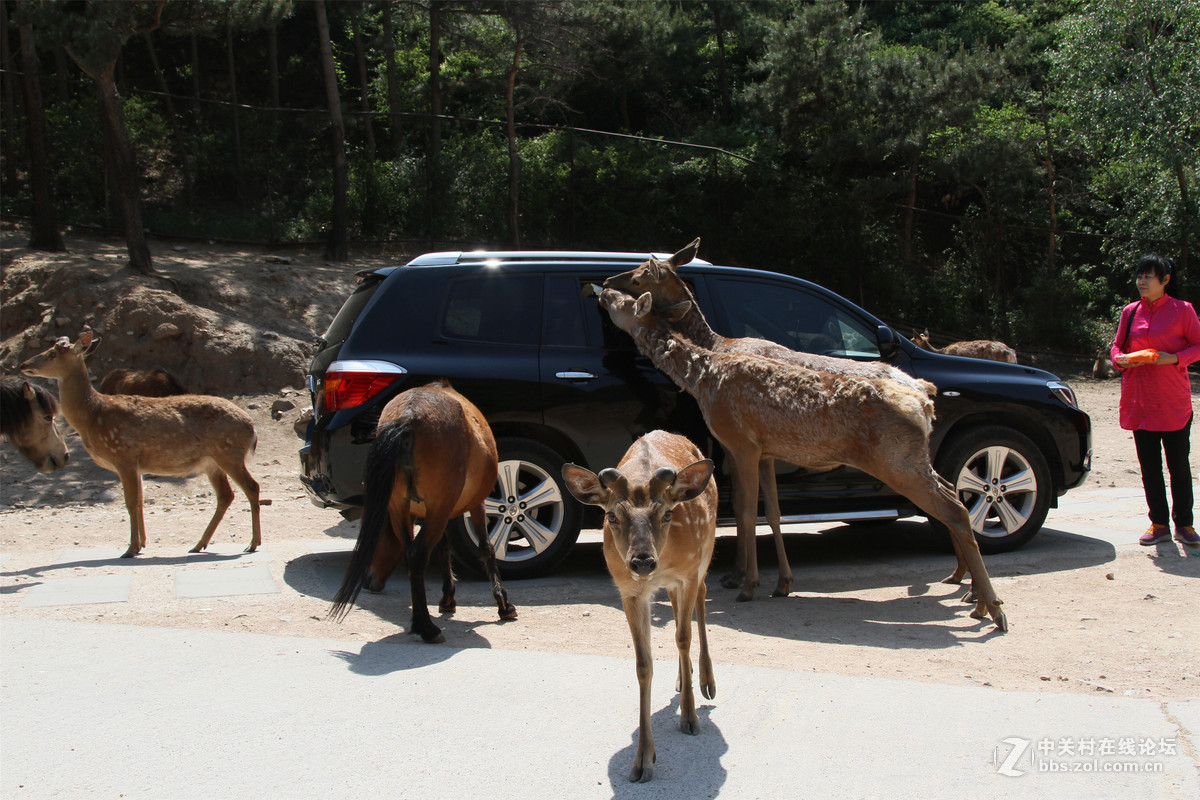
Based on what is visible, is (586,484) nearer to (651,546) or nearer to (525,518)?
(651,546)

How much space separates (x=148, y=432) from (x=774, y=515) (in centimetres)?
489

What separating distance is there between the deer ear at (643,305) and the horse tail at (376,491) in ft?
6.44

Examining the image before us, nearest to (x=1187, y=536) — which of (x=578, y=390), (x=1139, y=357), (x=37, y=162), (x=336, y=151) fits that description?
(x=1139, y=357)

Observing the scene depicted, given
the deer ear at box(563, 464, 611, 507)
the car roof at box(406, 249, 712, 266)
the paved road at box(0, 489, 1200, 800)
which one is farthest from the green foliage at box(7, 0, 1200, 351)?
the deer ear at box(563, 464, 611, 507)

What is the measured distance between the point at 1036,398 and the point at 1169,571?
1.50 m

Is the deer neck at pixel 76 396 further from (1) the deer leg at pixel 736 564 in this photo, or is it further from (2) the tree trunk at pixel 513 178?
(2) the tree trunk at pixel 513 178

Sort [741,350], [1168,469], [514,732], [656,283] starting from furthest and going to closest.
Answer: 1. [1168,469]
2. [656,283]
3. [741,350]
4. [514,732]

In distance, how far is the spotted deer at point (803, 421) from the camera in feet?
19.4

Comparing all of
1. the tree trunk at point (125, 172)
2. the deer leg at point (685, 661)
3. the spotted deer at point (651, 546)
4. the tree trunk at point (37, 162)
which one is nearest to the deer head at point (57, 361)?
the spotted deer at point (651, 546)

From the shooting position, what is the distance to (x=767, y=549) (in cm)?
838

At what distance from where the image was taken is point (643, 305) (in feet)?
21.9

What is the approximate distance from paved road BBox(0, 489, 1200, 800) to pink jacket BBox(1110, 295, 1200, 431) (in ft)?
12.6

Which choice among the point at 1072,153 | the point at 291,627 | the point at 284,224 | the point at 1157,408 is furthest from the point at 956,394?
the point at 1072,153

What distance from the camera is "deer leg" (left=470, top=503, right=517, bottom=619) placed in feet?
19.2
